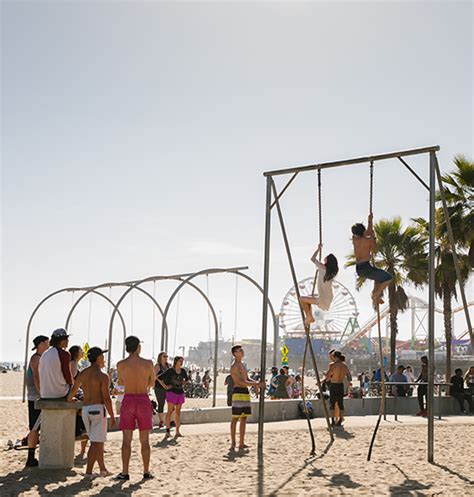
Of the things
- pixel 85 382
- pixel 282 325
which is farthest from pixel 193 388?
pixel 282 325

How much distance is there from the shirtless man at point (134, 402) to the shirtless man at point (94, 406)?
0.82ft

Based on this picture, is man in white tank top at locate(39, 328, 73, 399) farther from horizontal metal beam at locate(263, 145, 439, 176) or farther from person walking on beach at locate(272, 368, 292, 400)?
person walking on beach at locate(272, 368, 292, 400)

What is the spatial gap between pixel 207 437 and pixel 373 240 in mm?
4775

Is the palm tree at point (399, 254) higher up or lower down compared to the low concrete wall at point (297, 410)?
higher up

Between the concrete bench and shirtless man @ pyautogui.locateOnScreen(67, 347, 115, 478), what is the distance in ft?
0.69

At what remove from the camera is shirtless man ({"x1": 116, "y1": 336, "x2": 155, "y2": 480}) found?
775 cm

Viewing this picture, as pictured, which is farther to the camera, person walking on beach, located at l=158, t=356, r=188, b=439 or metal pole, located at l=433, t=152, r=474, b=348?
person walking on beach, located at l=158, t=356, r=188, b=439

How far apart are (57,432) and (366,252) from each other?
14.3ft

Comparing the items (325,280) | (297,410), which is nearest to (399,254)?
(297,410)

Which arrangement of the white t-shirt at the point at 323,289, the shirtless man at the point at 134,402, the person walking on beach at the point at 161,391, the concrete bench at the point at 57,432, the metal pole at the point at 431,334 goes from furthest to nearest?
1. the person walking on beach at the point at 161,391
2. the white t-shirt at the point at 323,289
3. the metal pole at the point at 431,334
4. the concrete bench at the point at 57,432
5. the shirtless man at the point at 134,402

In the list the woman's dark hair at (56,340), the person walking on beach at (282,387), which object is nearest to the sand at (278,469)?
the woman's dark hair at (56,340)

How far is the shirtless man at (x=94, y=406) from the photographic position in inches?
311

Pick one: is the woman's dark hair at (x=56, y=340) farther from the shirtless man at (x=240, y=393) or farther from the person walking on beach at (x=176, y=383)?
the person walking on beach at (x=176, y=383)

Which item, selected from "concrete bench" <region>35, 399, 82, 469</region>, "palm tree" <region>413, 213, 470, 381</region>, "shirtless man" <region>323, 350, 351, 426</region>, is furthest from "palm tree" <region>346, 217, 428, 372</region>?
"concrete bench" <region>35, 399, 82, 469</region>
